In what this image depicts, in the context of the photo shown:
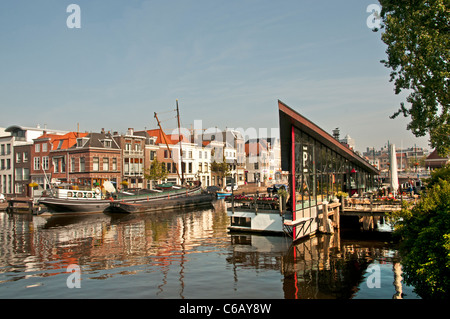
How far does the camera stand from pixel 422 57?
18094mm

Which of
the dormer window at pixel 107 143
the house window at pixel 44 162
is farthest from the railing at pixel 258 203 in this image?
the house window at pixel 44 162

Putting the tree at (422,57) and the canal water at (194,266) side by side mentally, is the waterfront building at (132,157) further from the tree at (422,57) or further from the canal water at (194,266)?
the tree at (422,57)

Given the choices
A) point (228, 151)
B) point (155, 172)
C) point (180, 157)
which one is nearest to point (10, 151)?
point (155, 172)

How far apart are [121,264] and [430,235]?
13.2 metres

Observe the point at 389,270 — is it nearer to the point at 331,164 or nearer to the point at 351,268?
the point at 351,268

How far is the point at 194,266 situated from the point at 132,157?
44.9 m

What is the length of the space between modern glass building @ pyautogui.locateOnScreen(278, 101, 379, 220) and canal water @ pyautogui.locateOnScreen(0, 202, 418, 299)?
255 centimetres

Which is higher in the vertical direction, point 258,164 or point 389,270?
point 258,164

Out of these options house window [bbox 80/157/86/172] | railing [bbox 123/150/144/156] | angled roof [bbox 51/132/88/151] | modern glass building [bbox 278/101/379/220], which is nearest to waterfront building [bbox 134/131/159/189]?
railing [bbox 123/150/144/156]

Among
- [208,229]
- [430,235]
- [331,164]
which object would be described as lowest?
[208,229]

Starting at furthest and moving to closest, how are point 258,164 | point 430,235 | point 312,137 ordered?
1. point 258,164
2. point 312,137
3. point 430,235
